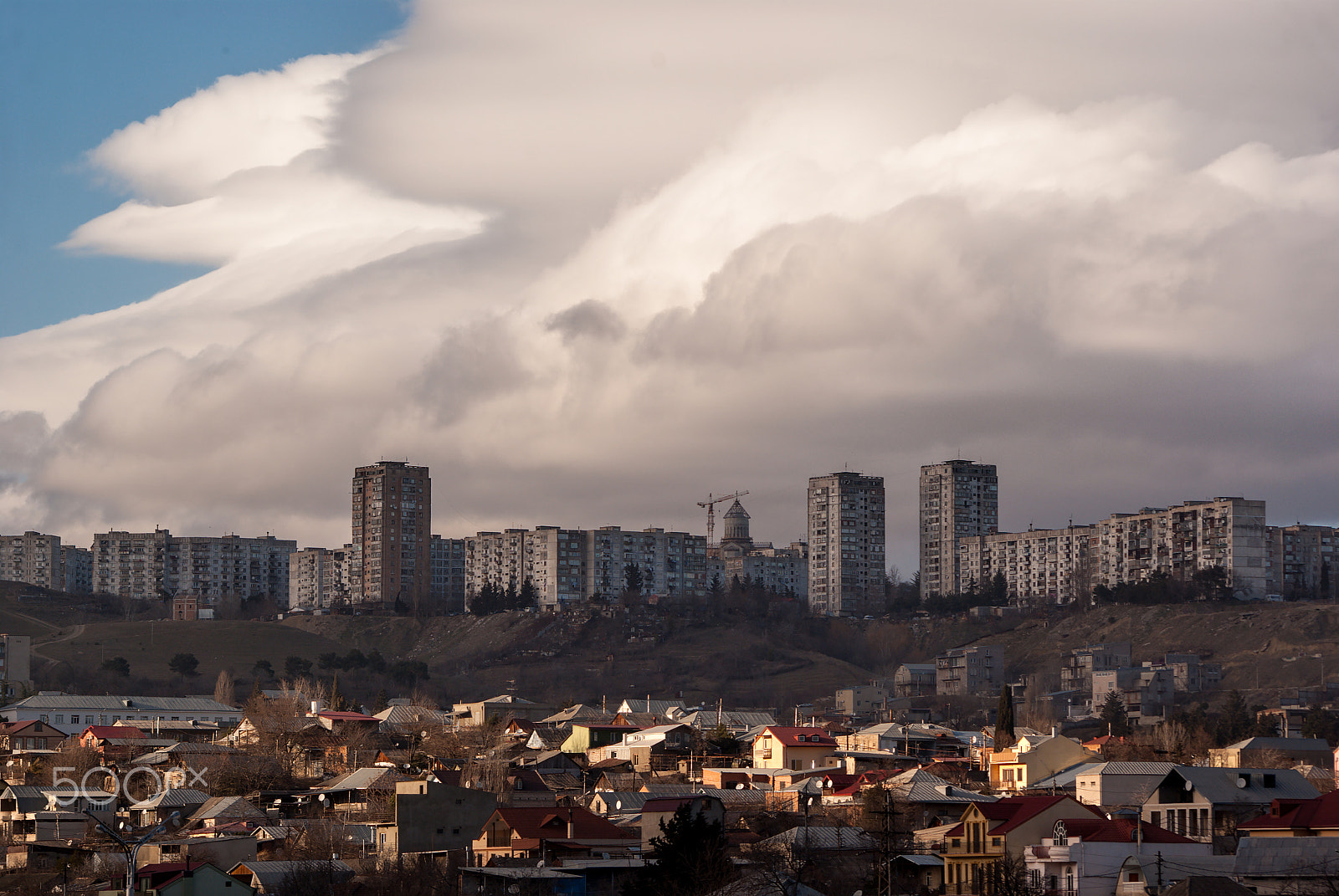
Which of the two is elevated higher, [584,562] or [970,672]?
[584,562]

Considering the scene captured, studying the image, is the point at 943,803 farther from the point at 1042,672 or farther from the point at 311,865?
the point at 1042,672

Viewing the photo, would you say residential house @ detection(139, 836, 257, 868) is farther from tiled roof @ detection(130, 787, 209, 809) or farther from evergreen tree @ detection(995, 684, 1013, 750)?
evergreen tree @ detection(995, 684, 1013, 750)

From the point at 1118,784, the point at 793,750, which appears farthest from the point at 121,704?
the point at 1118,784

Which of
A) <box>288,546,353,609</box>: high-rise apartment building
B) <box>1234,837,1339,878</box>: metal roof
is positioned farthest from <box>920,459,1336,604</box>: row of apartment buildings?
<box>1234,837,1339,878</box>: metal roof

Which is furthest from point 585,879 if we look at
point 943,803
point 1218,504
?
point 1218,504

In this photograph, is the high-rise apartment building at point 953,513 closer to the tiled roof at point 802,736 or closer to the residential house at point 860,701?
the residential house at point 860,701

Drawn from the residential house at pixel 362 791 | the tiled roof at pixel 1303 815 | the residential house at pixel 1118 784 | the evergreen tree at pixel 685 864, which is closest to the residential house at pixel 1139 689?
the residential house at pixel 1118 784

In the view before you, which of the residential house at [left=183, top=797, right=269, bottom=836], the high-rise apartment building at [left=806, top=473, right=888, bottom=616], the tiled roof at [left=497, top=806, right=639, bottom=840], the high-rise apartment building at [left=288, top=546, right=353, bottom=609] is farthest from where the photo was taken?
the high-rise apartment building at [left=288, top=546, right=353, bottom=609]

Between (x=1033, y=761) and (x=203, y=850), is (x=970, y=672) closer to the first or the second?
(x=1033, y=761)
